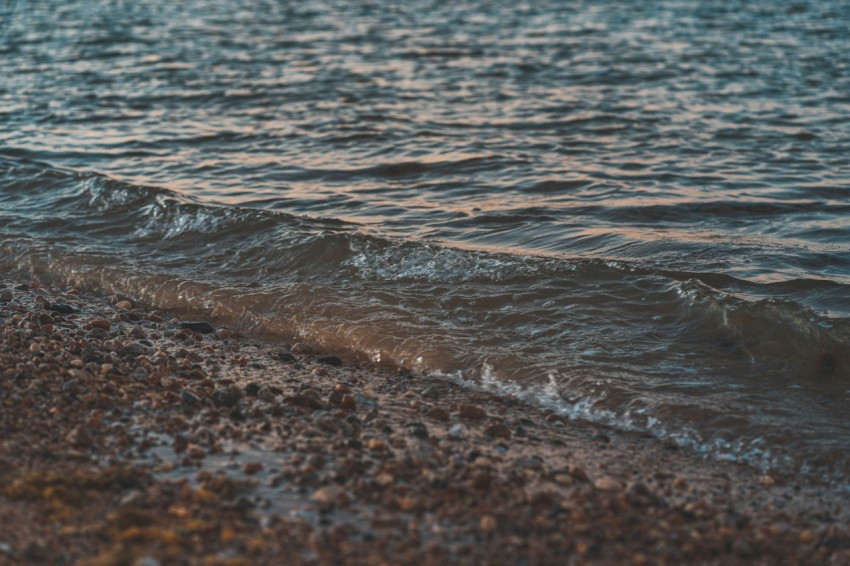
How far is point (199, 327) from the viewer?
6914 millimetres

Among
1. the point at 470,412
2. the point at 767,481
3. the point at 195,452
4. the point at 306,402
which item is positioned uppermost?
the point at 195,452

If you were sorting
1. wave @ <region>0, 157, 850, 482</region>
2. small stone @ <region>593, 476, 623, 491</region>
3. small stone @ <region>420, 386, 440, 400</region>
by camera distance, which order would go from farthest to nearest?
small stone @ <region>420, 386, 440, 400</region>, wave @ <region>0, 157, 850, 482</region>, small stone @ <region>593, 476, 623, 491</region>

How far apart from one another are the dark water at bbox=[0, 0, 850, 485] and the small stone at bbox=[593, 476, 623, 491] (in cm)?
84

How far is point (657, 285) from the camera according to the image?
7215mm

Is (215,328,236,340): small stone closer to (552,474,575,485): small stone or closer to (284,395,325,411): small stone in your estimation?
(284,395,325,411): small stone

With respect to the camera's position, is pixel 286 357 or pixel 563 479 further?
pixel 286 357

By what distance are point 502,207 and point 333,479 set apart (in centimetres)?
542

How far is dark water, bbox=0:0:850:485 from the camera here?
20.3 ft

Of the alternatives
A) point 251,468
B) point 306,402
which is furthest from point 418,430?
point 251,468

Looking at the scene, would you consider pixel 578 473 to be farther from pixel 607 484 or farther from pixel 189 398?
pixel 189 398

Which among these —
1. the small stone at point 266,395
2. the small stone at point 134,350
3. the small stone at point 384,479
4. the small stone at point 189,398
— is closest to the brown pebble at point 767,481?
the small stone at point 384,479

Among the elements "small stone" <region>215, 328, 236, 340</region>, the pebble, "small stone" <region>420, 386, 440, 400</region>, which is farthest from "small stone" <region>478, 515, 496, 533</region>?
"small stone" <region>215, 328, 236, 340</region>

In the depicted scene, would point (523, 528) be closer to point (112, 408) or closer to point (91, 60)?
point (112, 408)

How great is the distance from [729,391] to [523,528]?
7.15ft
